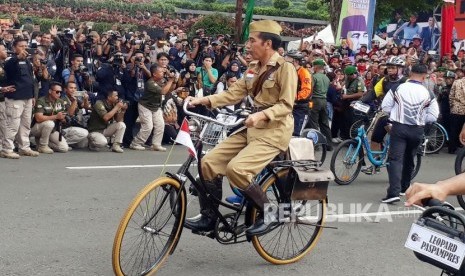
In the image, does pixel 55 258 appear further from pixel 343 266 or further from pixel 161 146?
pixel 161 146

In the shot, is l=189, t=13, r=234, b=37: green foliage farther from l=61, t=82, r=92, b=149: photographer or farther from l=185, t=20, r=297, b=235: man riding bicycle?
l=185, t=20, r=297, b=235: man riding bicycle

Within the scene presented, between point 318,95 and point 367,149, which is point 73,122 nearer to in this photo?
point 318,95

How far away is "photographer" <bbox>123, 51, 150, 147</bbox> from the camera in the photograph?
11906 millimetres

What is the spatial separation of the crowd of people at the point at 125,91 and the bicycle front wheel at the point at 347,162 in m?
1.40

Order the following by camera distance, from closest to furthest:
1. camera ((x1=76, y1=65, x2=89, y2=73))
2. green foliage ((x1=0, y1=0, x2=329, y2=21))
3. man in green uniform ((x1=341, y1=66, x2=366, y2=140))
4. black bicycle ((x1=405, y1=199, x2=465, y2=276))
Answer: black bicycle ((x1=405, y1=199, x2=465, y2=276)) → camera ((x1=76, y1=65, x2=89, y2=73)) → man in green uniform ((x1=341, y1=66, x2=366, y2=140)) → green foliage ((x1=0, y1=0, x2=329, y2=21))

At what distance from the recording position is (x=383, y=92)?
35.8 ft

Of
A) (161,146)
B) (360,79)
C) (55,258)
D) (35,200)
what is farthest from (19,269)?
(360,79)

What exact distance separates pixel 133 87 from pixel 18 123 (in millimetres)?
2334

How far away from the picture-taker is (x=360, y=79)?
538 inches

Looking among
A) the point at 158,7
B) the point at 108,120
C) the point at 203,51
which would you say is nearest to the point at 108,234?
the point at 108,120

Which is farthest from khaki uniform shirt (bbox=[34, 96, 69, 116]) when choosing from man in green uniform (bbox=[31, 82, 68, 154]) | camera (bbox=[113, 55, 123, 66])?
camera (bbox=[113, 55, 123, 66])

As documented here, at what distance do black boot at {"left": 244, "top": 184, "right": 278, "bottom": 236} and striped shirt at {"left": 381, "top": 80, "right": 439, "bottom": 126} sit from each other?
3.37 m

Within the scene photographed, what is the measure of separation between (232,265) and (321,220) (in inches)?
33.9

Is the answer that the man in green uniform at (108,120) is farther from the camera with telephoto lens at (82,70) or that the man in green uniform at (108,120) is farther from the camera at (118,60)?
the camera with telephoto lens at (82,70)
